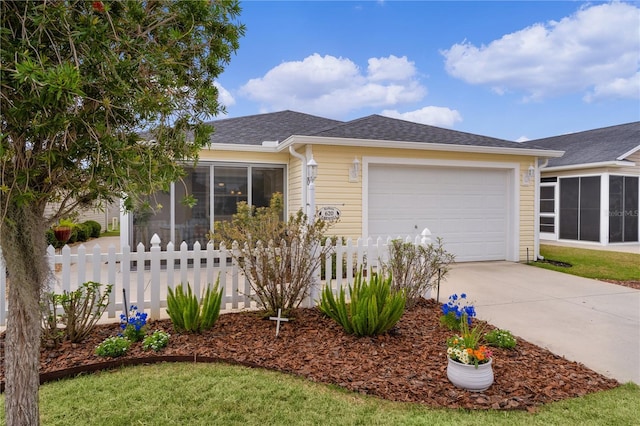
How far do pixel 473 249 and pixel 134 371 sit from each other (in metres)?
7.99

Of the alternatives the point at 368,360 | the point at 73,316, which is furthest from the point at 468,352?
the point at 73,316

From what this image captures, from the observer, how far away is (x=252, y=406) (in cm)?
255

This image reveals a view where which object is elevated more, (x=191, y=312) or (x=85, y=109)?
(x=85, y=109)

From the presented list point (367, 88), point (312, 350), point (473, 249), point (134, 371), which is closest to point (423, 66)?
point (367, 88)

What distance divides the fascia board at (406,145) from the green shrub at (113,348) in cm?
513

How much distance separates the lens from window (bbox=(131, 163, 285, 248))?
8.25m

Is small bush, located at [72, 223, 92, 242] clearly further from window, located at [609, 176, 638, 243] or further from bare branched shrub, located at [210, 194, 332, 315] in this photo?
window, located at [609, 176, 638, 243]

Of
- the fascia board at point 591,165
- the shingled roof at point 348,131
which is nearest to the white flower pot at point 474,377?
the shingled roof at point 348,131

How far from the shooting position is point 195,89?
205 centimetres

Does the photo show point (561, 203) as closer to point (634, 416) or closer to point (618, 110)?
point (618, 110)

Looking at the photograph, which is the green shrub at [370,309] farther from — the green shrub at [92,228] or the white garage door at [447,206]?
the green shrub at [92,228]

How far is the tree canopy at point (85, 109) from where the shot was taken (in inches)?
55.2

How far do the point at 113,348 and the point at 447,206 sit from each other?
7.54 meters

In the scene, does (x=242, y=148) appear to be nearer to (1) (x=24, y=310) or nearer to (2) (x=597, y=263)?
(1) (x=24, y=310)
